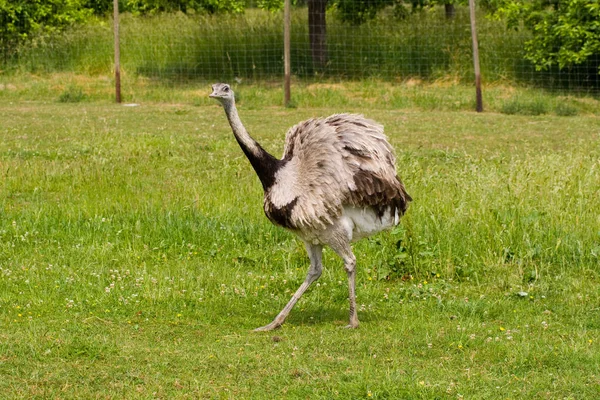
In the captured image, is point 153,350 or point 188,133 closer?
point 153,350

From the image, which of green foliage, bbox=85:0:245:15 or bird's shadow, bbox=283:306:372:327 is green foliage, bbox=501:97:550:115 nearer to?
green foliage, bbox=85:0:245:15

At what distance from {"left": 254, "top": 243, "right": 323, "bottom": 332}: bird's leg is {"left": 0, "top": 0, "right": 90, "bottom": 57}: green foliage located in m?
17.1

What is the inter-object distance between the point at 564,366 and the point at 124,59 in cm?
1784

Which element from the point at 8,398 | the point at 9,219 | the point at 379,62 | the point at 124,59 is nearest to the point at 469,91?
the point at 379,62

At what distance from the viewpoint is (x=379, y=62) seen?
21.4m

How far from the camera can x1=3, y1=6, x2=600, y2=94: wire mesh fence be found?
67.9ft

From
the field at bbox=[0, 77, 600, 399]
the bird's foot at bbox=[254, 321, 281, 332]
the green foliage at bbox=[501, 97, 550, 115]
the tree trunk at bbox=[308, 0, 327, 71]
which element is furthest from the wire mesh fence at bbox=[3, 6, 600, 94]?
the bird's foot at bbox=[254, 321, 281, 332]

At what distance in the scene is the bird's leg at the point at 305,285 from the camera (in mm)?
6848

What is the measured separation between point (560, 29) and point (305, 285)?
44.0 feet

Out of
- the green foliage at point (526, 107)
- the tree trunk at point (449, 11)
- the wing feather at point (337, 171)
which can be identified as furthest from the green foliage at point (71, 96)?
the wing feather at point (337, 171)

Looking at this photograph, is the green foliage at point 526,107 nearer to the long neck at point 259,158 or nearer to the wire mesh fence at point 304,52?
the wire mesh fence at point 304,52

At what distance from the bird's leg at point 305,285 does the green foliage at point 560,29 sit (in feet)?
41.9

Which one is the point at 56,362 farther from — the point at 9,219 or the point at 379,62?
the point at 379,62

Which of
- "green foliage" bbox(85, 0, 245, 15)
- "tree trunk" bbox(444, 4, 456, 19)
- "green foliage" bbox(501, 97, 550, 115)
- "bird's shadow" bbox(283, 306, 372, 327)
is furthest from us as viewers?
"tree trunk" bbox(444, 4, 456, 19)
